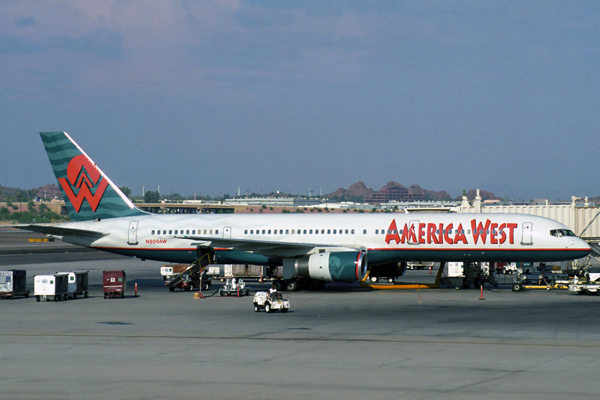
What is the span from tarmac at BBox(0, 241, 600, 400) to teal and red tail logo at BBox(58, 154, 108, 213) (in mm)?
12974

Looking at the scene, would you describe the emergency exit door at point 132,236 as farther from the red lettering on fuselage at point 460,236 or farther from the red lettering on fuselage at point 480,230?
the red lettering on fuselage at point 480,230

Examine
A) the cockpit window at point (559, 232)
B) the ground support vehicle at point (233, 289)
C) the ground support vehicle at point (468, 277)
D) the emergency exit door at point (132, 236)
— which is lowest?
the ground support vehicle at point (233, 289)

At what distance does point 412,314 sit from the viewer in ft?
103

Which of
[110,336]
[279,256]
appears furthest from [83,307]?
[279,256]

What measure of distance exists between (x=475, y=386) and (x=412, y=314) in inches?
576

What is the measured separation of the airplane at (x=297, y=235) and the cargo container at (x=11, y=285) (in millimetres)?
3744

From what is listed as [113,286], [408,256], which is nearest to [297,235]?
[408,256]

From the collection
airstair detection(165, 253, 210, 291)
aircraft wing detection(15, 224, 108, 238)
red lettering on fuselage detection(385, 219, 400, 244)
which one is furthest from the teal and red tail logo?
red lettering on fuselage detection(385, 219, 400, 244)

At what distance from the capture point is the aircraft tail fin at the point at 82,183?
4944 centimetres

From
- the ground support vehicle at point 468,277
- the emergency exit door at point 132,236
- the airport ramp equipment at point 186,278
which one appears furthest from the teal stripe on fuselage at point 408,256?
the ground support vehicle at point 468,277

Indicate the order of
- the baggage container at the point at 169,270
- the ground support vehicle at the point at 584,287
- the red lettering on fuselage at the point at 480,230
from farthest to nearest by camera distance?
1. the baggage container at the point at 169,270
2. the red lettering on fuselage at the point at 480,230
3. the ground support vehicle at the point at 584,287

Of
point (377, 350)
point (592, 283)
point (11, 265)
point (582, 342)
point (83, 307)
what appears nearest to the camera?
point (377, 350)

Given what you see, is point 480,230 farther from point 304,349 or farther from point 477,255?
point 304,349

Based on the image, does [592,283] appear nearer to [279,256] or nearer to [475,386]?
[279,256]
